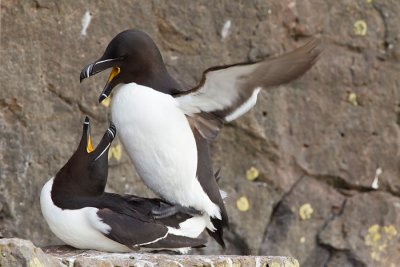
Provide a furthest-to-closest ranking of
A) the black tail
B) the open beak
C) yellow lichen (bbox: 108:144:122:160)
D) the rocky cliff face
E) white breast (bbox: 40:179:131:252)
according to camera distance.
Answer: yellow lichen (bbox: 108:144:122:160) → the rocky cliff face → the open beak → the black tail → white breast (bbox: 40:179:131:252)

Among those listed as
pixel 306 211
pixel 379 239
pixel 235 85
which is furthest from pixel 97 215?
pixel 379 239

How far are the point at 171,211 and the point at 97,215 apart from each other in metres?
0.43

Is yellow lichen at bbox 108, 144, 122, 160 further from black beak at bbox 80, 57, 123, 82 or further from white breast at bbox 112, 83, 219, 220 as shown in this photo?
black beak at bbox 80, 57, 123, 82

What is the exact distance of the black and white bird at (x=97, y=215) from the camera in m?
4.31

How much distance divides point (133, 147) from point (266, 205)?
5.82 feet

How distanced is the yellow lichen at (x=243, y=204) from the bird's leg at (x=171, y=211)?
1426mm

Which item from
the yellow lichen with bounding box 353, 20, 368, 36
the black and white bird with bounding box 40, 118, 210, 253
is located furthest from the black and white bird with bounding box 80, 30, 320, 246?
Answer: the yellow lichen with bounding box 353, 20, 368, 36

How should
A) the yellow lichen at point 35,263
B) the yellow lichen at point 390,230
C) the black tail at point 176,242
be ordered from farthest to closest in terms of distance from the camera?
the yellow lichen at point 390,230, the black tail at point 176,242, the yellow lichen at point 35,263

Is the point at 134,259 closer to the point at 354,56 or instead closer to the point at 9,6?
the point at 9,6

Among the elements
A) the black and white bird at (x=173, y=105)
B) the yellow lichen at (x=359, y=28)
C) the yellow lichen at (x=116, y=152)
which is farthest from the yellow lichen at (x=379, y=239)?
the black and white bird at (x=173, y=105)

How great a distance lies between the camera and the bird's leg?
15.0ft

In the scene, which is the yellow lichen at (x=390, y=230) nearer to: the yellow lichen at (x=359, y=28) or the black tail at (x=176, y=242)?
the yellow lichen at (x=359, y=28)

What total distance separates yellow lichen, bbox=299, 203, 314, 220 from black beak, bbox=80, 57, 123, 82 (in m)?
1.96

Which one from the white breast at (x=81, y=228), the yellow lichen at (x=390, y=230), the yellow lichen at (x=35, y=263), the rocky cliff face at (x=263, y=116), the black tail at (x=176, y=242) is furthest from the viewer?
the yellow lichen at (x=390, y=230)
